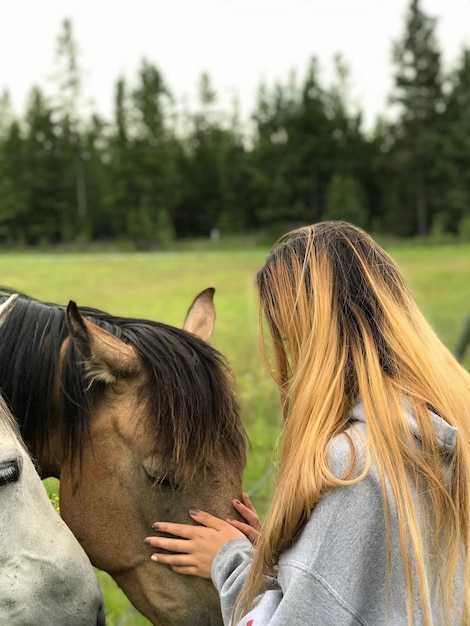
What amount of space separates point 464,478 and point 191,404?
93 centimetres

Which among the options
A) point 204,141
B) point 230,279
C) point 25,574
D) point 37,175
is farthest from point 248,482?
point 204,141

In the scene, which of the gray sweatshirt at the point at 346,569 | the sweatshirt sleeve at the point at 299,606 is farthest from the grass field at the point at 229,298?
the sweatshirt sleeve at the point at 299,606

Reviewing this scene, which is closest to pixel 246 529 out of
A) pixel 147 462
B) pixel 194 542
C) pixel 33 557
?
pixel 194 542

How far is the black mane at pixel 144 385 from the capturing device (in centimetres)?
217

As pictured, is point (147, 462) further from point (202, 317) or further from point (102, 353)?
point (202, 317)

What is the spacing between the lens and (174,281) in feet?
63.0

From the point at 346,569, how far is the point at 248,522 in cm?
78

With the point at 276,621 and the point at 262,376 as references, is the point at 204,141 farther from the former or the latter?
the point at 276,621

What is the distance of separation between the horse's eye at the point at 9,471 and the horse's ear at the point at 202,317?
1.15m

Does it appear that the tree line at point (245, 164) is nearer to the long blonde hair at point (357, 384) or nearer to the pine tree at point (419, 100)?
the pine tree at point (419, 100)

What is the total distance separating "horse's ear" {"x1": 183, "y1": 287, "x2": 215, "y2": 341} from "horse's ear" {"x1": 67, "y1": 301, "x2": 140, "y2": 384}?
577 millimetres

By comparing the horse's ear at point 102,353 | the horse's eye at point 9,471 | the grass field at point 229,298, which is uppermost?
the horse's ear at point 102,353

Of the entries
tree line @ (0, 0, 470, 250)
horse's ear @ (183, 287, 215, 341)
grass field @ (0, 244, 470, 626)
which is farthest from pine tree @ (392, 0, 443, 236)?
horse's ear @ (183, 287, 215, 341)

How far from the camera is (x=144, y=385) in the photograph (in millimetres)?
2217
